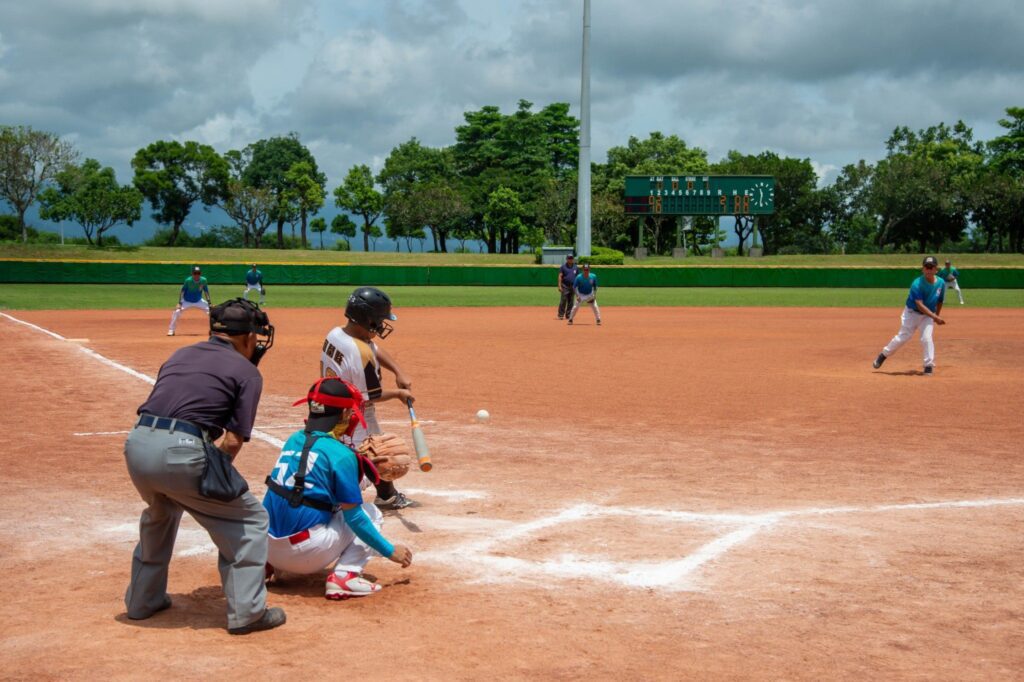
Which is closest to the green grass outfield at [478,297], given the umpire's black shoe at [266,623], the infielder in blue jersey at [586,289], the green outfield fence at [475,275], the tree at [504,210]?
the green outfield fence at [475,275]

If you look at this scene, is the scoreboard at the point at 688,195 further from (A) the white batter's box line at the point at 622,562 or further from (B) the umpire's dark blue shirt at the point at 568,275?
(A) the white batter's box line at the point at 622,562

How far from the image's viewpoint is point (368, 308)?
7539mm

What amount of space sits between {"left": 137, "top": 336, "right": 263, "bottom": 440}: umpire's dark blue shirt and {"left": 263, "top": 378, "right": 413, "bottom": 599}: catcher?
645mm

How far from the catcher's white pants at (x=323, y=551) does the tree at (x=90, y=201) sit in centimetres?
9869

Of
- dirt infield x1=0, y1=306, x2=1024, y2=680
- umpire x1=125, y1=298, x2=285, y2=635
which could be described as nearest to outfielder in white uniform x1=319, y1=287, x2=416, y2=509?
dirt infield x1=0, y1=306, x2=1024, y2=680

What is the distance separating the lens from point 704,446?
11211 millimetres

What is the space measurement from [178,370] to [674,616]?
10.2 feet

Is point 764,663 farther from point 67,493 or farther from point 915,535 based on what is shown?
point 67,493

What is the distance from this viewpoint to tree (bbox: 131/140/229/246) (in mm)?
110625

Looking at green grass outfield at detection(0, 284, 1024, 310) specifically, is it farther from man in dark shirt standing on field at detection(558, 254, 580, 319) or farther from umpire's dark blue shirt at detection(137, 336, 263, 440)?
umpire's dark blue shirt at detection(137, 336, 263, 440)

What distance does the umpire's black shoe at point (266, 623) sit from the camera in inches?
208

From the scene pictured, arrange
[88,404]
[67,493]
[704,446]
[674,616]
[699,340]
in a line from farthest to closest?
[699,340] < [88,404] < [704,446] < [67,493] < [674,616]

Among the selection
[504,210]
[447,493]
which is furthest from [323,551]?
[504,210]

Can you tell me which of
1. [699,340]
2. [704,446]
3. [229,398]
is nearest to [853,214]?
[699,340]
